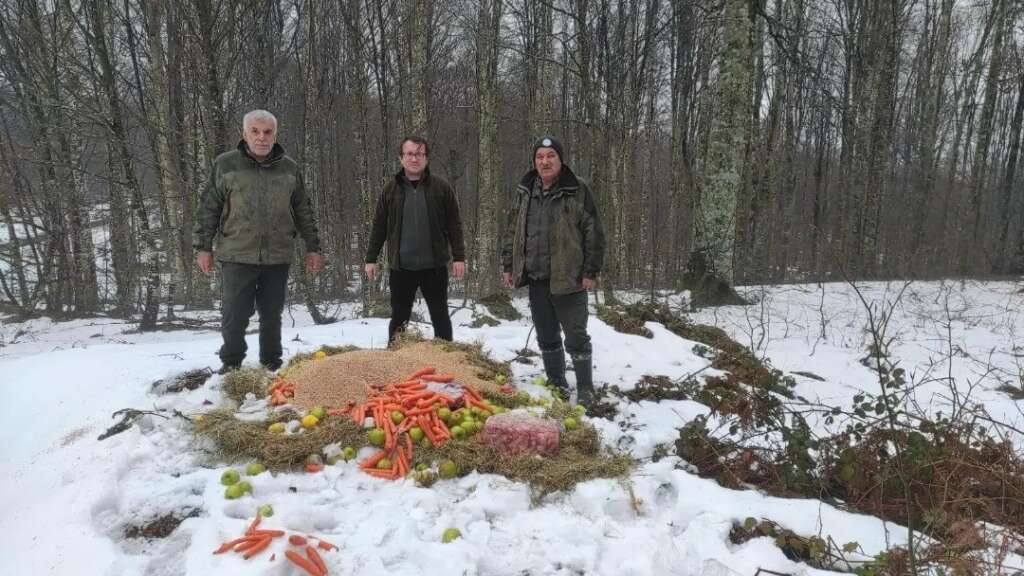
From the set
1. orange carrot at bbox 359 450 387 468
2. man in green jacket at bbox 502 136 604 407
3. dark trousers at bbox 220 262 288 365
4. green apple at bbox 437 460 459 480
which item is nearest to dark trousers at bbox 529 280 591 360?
man in green jacket at bbox 502 136 604 407

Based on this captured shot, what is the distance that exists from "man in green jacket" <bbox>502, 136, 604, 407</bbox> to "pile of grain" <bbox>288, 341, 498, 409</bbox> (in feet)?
2.13

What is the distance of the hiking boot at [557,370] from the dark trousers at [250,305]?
6.98 ft

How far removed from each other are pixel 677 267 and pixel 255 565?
705 inches

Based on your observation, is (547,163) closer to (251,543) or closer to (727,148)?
(251,543)

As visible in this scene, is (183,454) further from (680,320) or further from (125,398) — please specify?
(680,320)

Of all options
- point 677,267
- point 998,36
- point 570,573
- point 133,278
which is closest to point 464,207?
point 677,267

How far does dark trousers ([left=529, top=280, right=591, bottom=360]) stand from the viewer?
4082 mm

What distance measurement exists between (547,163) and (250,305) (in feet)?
8.29

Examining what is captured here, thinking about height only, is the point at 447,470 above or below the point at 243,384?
below

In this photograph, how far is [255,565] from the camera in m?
2.16

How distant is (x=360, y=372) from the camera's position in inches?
155

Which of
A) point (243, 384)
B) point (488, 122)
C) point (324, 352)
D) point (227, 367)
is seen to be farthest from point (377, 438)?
point (488, 122)

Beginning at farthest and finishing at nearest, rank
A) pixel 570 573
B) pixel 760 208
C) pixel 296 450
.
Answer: pixel 760 208
pixel 296 450
pixel 570 573

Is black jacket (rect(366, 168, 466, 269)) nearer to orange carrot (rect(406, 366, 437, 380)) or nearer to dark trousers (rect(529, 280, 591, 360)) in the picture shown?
dark trousers (rect(529, 280, 591, 360))
